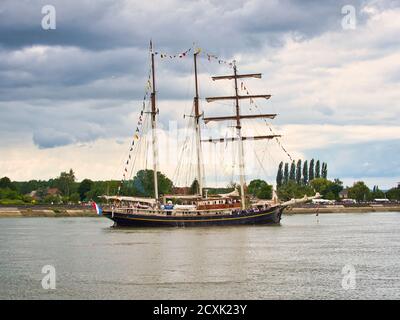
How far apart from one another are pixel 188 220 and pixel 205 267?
5511 centimetres

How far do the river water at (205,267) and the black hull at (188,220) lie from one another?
19.8 metres

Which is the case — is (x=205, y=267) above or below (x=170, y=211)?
below

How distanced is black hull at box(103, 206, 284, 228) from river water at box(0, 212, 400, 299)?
19840 millimetres

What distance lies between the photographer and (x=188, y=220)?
113938 mm

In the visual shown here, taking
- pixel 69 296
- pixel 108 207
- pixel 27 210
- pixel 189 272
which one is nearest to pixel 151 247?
pixel 189 272

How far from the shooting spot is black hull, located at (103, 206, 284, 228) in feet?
373

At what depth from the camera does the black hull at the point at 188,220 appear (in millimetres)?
113688
